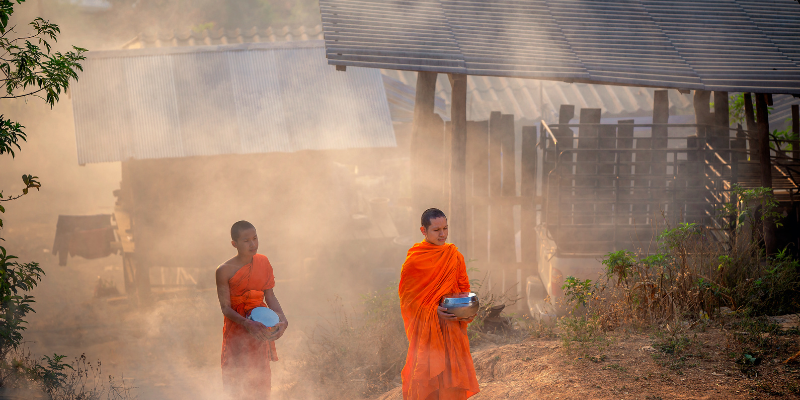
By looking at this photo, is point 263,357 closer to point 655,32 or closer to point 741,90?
point 741,90

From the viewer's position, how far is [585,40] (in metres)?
6.59

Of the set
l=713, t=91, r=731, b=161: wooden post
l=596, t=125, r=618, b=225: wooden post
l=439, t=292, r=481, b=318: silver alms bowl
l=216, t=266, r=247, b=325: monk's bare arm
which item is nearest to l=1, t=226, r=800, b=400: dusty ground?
l=439, t=292, r=481, b=318: silver alms bowl

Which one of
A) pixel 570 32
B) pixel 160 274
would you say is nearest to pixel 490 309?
pixel 570 32

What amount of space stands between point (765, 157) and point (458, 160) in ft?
13.4

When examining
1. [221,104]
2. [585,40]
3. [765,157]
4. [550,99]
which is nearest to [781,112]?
[550,99]

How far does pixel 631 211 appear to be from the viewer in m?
7.28

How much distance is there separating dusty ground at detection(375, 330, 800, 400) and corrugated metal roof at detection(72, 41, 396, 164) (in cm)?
548

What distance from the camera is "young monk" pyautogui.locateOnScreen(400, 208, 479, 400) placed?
135 inches

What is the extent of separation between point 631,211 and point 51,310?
1021 cm

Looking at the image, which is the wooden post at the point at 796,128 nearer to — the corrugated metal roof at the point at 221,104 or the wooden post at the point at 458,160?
the wooden post at the point at 458,160

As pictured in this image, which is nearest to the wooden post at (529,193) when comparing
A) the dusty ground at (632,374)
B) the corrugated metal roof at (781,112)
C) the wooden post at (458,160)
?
the wooden post at (458,160)

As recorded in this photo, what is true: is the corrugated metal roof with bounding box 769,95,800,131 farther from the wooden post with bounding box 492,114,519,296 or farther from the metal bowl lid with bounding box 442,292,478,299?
the metal bowl lid with bounding box 442,292,478,299

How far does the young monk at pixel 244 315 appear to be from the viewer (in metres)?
3.66

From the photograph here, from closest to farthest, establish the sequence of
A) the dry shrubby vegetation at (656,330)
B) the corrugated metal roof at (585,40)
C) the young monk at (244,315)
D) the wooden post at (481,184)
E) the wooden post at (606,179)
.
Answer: the young monk at (244,315) < the dry shrubby vegetation at (656,330) < the corrugated metal roof at (585,40) < the wooden post at (606,179) < the wooden post at (481,184)
